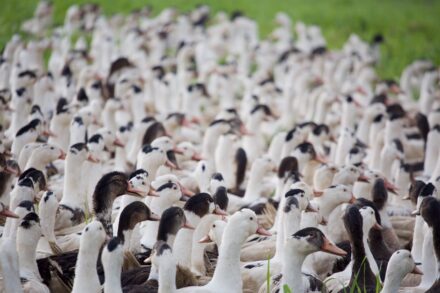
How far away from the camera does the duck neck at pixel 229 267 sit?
5.38 metres

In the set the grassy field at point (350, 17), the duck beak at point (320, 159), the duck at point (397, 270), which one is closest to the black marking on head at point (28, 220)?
the duck at point (397, 270)

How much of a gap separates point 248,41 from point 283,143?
7.26 m

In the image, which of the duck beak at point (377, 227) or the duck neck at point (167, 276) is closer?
the duck neck at point (167, 276)

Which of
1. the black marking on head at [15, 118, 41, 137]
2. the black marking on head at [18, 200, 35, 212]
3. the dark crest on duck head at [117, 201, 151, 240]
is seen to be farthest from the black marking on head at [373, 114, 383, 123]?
the black marking on head at [18, 200, 35, 212]

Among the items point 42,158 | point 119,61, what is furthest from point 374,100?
point 42,158

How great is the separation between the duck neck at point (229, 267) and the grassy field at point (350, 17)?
932 centimetres

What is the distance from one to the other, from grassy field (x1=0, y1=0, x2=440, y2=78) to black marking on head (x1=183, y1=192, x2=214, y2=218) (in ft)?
28.4

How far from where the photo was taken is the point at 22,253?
552 centimetres

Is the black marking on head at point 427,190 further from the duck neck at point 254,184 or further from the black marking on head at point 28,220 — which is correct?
the black marking on head at point 28,220

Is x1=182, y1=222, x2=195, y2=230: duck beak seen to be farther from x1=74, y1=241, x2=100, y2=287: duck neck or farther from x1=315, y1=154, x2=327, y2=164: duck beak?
x1=315, y1=154, x2=327, y2=164: duck beak

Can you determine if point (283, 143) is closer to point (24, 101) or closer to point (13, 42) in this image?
point (24, 101)

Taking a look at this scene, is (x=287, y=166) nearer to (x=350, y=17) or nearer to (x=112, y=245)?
(x=112, y=245)

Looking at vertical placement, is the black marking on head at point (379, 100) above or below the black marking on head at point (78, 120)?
above

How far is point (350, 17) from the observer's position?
60.0 ft
